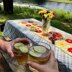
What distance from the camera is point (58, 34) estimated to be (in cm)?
341

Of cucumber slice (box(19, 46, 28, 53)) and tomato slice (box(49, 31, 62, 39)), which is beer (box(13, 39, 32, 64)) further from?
tomato slice (box(49, 31, 62, 39))

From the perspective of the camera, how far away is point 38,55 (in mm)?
949

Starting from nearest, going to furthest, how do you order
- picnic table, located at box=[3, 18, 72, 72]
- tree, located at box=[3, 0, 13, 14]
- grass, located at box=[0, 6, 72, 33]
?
picnic table, located at box=[3, 18, 72, 72] → grass, located at box=[0, 6, 72, 33] → tree, located at box=[3, 0, 13, 14]

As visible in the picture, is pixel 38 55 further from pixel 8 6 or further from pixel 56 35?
pixel 8 6

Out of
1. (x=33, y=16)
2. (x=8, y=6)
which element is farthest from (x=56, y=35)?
(x=8, y=6)

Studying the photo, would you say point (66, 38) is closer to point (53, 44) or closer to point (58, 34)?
point (58, 34)

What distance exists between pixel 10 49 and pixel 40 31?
2479 mm

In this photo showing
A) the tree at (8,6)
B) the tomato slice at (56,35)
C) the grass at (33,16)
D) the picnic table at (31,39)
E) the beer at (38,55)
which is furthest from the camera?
the tree at (8,6)

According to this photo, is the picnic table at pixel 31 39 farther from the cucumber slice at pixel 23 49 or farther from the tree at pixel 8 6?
the tree at pixel 8 6

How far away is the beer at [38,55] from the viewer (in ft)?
3.06

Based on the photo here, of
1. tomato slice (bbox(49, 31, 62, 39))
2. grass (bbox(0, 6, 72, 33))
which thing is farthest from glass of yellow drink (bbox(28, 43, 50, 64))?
grass (bbox(0, 6, 72, 33))

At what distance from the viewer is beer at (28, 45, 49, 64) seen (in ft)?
3.06

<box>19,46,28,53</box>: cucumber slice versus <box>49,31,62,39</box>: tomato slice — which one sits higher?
<box>19,46,28,53</box>: cucumber slice

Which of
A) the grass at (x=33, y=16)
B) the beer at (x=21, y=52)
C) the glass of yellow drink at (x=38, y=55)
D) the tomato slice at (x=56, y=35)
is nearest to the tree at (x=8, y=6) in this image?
the grass at (x=33, y=16)
